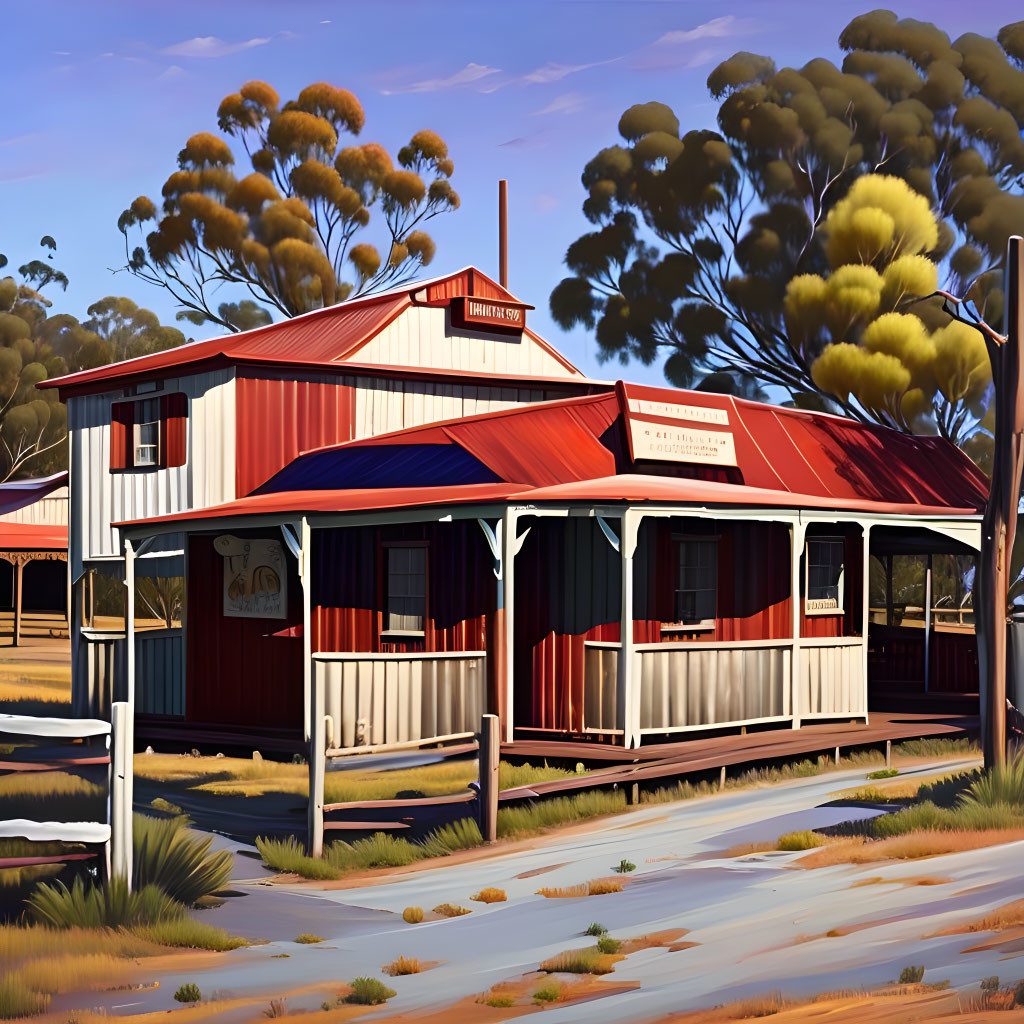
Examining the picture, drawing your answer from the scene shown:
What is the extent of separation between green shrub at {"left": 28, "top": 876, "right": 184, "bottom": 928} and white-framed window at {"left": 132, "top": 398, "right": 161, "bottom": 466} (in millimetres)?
13819

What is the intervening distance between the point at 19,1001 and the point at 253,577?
1140cm

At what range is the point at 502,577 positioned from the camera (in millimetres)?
16266

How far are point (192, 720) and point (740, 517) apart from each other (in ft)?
25.9

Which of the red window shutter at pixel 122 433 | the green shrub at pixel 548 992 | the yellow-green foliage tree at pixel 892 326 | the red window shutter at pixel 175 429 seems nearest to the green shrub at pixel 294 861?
the green shrub at pixel 548 992

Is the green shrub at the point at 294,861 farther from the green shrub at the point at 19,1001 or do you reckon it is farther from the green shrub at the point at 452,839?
the green shrub at the point at 19,1001

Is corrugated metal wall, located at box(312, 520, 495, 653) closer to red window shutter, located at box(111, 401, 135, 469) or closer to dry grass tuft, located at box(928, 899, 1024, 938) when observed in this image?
red window shutter, located at box(111, 401, 135, 469)

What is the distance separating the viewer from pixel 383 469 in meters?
19.7

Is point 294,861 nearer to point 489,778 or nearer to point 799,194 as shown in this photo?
point 489,778

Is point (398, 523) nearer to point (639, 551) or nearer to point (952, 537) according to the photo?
point (639, 551)

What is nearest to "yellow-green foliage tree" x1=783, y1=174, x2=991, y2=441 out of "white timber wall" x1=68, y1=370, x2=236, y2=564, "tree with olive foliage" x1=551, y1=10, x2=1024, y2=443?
"tree with olive foliage" x1=551, y1=10, x2=1024, y2=443

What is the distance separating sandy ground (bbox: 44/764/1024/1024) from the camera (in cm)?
824

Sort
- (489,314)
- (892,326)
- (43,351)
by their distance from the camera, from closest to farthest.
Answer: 1. (489,314)
2. (892,326)
3. (43,351)

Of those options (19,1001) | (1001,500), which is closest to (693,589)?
(1001,500)

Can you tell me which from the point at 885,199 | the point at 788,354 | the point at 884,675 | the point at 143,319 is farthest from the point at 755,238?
the point at 143,319
